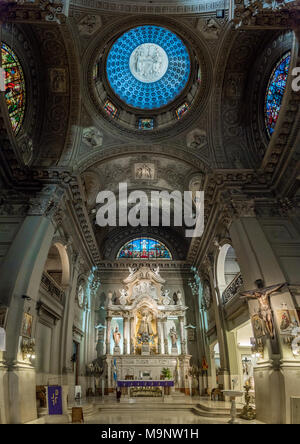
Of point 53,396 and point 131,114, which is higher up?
point 131,114

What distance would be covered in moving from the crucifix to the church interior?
0.05 meters

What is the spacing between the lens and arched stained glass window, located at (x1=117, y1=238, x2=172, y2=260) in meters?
24.1

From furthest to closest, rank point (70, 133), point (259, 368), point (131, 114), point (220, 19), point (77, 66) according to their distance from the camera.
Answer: point (131, 114), point (70, 133), point (77, 66), point (220, 19), point (259, 368)

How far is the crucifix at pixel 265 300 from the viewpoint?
9.98 meters

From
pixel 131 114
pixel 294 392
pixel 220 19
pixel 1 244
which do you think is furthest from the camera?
pixel 131 114

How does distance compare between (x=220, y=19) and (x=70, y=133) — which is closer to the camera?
(x=220, y=19)

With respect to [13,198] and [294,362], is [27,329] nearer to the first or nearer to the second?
[13,198]

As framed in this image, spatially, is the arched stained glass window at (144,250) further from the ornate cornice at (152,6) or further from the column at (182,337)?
the ornate cornice at (152,6)

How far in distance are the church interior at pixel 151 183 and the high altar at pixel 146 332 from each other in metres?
0.17

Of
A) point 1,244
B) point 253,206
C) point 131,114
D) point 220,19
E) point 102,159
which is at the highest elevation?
point 220,19

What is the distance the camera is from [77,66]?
1351 centimetres

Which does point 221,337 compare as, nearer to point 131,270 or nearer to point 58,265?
point 131,270

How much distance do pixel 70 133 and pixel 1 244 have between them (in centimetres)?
646

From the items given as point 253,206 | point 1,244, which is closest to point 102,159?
point 1,244
